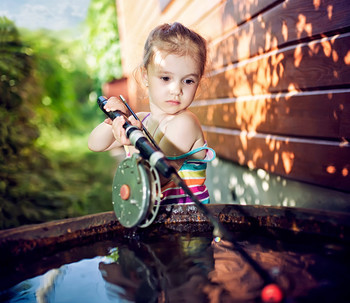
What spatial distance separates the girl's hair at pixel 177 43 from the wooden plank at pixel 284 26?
0.68 meters

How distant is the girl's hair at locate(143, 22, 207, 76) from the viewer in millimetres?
1515

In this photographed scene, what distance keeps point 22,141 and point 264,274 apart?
10.7 feet

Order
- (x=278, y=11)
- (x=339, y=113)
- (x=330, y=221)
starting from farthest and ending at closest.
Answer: (x=278, y=11) < (x=339, y=113) < (x=330, y=221)

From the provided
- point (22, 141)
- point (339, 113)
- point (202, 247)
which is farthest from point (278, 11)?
point (22, 141)

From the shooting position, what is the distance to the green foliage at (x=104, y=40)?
952 cm

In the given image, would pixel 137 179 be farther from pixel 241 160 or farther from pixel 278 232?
pixel 241 160

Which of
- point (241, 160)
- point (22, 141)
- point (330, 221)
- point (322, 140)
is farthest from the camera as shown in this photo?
point (22, 141)

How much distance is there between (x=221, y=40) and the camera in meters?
3.08

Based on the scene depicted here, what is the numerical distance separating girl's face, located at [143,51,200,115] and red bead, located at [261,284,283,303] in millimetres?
874

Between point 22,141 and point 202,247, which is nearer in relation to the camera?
point 202,247

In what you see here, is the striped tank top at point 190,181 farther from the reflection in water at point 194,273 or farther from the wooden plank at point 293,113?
the wooden plank at point 293,113

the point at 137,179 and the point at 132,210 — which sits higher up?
the point at 137,179

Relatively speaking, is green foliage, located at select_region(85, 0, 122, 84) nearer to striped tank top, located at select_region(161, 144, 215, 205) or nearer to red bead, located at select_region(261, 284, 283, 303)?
striped tank top, located at select_region(161, 144, 215, 205)

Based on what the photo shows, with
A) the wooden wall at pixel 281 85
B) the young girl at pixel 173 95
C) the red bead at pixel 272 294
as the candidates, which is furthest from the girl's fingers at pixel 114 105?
the red bead at pixel 272 294
